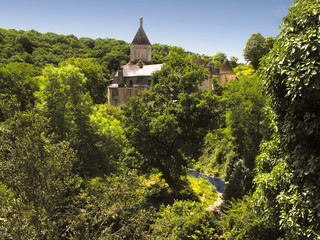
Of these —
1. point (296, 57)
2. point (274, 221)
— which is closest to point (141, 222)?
point (274, 221)

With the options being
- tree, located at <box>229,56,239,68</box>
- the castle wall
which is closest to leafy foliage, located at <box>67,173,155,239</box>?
the castle wall

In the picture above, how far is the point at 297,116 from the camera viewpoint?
28.8 ft

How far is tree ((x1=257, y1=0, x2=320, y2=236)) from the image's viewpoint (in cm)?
771

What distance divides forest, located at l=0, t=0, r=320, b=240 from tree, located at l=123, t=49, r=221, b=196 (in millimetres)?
98

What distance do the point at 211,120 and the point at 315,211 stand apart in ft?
36.4

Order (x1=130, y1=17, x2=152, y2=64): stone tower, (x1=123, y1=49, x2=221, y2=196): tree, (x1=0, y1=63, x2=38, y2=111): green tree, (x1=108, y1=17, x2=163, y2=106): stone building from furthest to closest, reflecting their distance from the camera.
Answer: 1. (x1=130, y1=17, x2=152, y2=64): stone tower
2. (x1=108, y1=17, x2=163, y2=106): stone building
3. (x1=0, y1=63, x2=38, y2=111): green tree
4. (x1=123, y1=49, x2=221, y2=196): tree

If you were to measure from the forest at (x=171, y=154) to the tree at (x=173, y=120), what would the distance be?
0.10 metres

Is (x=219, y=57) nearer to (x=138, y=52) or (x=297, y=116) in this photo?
(x=138, y=52)

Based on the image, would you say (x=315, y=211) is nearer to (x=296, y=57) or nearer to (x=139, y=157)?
(x=296, y=57)

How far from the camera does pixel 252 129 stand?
23.4 metres

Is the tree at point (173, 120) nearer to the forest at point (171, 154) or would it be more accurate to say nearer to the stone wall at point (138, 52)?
the forest at point (171, 154)

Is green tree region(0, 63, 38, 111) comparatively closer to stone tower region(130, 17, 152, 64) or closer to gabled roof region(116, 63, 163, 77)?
gabled roof region(116, 63, 163, 77)

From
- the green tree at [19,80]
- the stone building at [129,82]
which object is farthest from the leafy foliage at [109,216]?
the stone building at [129,82]

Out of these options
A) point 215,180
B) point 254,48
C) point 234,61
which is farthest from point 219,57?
point 215,180
